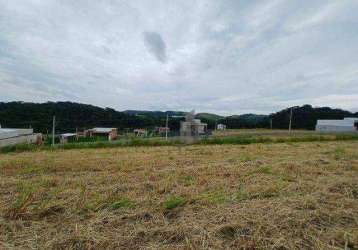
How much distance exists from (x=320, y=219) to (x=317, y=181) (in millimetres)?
2312

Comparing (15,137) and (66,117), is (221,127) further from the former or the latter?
(15,137)

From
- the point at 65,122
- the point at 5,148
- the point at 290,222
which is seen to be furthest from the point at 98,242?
the point at 65,122

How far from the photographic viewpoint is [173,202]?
3324mm

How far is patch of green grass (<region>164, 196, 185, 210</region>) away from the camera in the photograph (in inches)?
127

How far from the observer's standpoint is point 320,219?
281cm

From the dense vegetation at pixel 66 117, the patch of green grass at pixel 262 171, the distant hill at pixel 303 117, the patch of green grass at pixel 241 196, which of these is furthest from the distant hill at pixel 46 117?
the distant hill at pixel 303 117

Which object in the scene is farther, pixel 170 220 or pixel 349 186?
pixel 349 186

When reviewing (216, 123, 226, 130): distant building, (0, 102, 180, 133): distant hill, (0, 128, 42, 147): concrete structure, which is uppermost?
(0, 102, 180, 133): distant hill

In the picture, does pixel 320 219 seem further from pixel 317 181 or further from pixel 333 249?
pixel 317 181

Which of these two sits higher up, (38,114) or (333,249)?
(38,114)

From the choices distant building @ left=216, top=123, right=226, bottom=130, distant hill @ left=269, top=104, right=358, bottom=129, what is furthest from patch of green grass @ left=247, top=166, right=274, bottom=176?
distant hill @ left=269, top=104, right=358, bottom=129

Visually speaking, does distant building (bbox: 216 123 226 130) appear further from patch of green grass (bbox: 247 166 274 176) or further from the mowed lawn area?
the mowed lawn area

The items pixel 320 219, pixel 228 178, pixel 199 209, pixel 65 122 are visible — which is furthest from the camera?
pixel 65 122

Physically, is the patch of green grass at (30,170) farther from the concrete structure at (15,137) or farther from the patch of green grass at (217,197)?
the concrete structure at (15,137)
